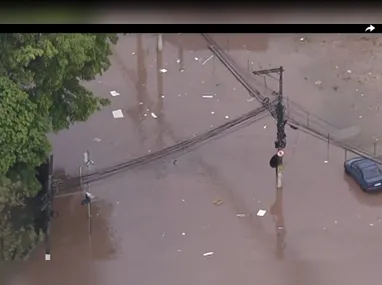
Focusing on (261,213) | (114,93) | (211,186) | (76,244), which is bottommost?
(76,244)

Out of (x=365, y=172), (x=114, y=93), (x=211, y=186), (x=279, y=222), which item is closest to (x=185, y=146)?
(x=211, y=186)

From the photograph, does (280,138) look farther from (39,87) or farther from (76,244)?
(39,87)

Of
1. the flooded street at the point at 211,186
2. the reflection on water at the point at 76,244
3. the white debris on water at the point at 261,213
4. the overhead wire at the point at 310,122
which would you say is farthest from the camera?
the overhead wire at the point at 310,122

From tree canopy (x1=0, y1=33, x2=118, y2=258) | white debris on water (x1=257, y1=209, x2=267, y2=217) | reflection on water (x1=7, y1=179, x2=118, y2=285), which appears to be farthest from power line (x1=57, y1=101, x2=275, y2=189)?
tree canopy (x1=0, y1=33, x2=118, y2=258)

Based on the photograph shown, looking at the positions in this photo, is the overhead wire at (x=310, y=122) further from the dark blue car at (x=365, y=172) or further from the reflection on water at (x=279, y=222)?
the reflection on water at (x=279, y=222)

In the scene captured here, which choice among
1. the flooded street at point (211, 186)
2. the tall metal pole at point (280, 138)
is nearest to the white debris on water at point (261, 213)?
the flooded street at point (211, 186)
